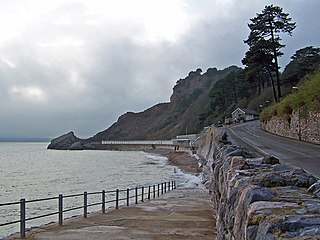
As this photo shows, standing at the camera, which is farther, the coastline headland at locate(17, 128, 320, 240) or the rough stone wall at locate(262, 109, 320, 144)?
the rough stone wall at locate(262, 109, 320, 144)

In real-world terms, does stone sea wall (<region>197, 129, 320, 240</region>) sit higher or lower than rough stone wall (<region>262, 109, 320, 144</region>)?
lower

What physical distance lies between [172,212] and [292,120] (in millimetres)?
17326

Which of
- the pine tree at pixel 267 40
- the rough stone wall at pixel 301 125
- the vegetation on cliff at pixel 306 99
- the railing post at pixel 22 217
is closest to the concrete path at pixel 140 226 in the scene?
the railing post at pixel 22 217

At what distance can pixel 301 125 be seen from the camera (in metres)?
27.6

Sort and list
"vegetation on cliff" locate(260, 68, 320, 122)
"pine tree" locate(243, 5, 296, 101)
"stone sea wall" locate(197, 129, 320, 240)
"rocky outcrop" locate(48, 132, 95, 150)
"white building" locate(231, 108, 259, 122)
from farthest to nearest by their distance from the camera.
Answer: "rocky outcrop" locate(48, 132, 95, 150) < "white building" locate(231, 108, 259, 122) < "pine tree" locate(243, 5, 296, 101) < "vegetation on cliff" locate(260, 68, 320, 122) < "stone sea wall" locate(197, 129, 320, 240)

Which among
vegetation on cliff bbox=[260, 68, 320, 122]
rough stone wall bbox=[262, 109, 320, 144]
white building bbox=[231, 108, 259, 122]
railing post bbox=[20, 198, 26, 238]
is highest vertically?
white building bbox=[231, 108, 259, 122]

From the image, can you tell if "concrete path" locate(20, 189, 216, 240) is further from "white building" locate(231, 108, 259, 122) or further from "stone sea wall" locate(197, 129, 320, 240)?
"white building" locate(231, 108, 259, 122)

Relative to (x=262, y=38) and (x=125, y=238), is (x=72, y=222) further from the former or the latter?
(x=262, y=38)

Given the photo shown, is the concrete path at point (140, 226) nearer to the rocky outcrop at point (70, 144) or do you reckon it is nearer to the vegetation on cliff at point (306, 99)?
the vegetation on cliff at point (306, 99)

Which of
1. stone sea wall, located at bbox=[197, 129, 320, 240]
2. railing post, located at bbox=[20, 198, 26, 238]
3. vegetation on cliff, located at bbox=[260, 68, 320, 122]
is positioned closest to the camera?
stone sea wall, located at bbox=[197, 129, 320, 240]

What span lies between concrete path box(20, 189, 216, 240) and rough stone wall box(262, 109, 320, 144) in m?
10.5

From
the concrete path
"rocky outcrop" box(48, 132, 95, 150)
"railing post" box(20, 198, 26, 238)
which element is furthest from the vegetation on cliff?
"rocky outcrop" box(48, 132, 95, 150)

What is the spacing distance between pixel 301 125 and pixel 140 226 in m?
18.2

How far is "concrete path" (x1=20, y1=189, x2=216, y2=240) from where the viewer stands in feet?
36.3
